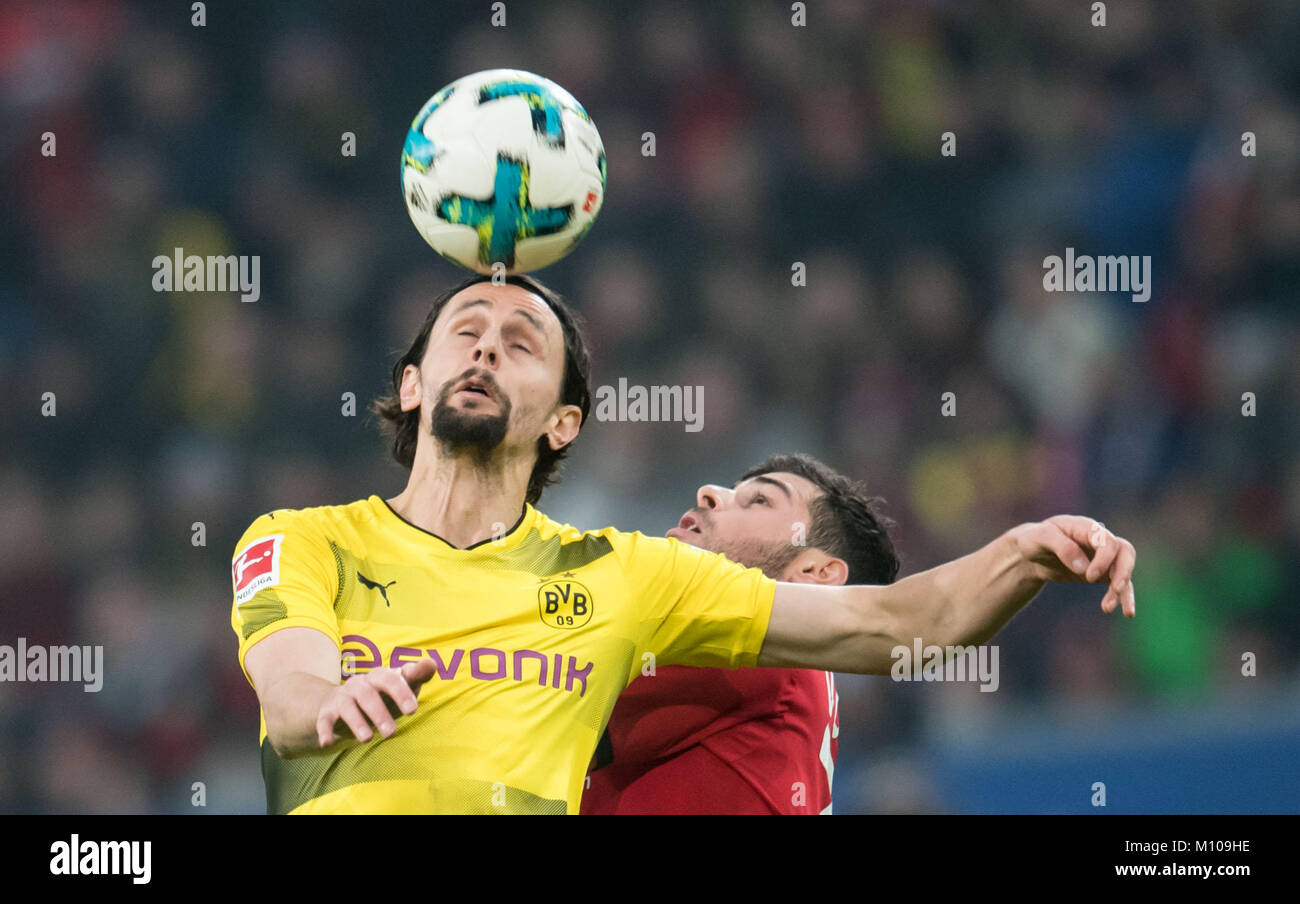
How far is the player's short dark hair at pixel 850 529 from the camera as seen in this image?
5461 millimetres

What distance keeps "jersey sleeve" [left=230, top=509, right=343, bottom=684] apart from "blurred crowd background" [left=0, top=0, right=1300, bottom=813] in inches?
131

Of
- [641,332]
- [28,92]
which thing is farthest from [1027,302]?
[28,92]

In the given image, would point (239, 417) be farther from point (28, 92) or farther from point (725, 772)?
point (725, 772)

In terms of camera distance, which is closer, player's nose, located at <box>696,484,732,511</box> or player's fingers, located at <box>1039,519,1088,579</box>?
player's fingers, located at <box>1039,519,1088,579</box>

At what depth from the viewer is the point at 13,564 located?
8008 millimetres

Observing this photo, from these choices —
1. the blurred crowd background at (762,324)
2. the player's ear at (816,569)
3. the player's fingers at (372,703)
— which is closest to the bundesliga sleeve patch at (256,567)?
the player's fingers at (372,703)

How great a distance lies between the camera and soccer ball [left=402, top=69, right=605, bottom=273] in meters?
4.69

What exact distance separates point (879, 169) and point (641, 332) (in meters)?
2.12

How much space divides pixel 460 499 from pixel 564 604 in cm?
44

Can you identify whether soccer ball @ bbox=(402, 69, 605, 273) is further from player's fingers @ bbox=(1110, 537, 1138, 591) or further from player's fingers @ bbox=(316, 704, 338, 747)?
player's fingers @ bbox=(1110, 537, 1138, 591)

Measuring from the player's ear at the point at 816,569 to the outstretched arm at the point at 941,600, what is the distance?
35.2 inches

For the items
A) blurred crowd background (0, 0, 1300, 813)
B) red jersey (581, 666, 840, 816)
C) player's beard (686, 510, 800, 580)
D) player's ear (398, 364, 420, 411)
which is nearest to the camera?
player's ear (398, 364, 420, 411)

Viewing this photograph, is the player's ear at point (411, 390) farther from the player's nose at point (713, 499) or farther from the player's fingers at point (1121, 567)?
the player's fingers at point (1121, 567)

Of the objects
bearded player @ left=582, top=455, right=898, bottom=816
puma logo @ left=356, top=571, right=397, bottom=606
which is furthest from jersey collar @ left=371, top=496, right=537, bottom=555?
bearded player @ left=582, top=455, right=898, bottom=816
